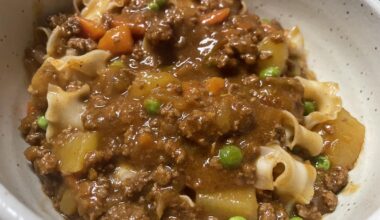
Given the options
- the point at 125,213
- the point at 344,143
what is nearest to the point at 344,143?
the point at 344,143

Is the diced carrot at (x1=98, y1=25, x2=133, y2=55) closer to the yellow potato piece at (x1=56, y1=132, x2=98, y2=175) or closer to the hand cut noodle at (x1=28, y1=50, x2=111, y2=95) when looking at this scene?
the hand cut noodle at (x1=28, y1=50, x2=111, y2=95)

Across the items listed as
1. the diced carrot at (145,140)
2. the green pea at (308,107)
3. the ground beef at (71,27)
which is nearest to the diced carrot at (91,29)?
the ground beef at (71,27)

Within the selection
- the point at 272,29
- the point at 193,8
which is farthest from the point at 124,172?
the point at 272,29

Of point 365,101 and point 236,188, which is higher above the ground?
point 365,101

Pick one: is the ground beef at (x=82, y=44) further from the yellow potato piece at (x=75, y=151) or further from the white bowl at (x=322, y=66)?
the yellow potato piece at (x=75, y=151)

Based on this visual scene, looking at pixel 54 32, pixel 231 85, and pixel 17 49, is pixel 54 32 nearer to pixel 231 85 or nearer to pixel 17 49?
pixel 17 49

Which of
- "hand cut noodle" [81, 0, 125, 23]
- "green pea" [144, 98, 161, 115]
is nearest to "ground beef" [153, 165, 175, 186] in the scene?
"green pea" [144, 98, 161, 115]
